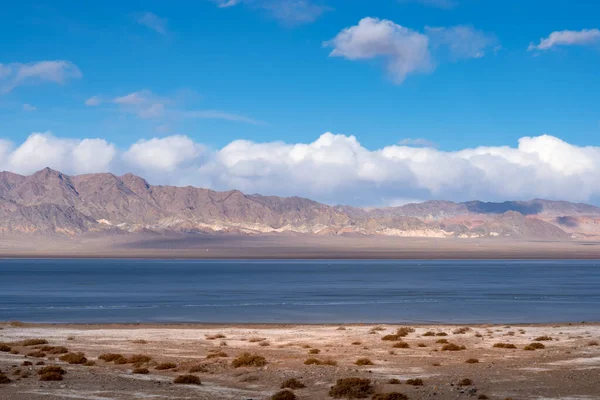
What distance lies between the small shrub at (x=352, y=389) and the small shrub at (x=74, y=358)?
11.4 m

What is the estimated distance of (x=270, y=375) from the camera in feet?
88.0

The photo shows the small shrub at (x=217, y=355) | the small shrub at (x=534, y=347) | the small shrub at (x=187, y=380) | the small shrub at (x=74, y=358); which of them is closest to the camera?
the small shrub at (x=187, y=380)

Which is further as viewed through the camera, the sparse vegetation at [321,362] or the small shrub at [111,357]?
the small shrub at [111,357]

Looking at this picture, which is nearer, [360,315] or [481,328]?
[481,328]

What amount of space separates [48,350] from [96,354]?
214 centimetres

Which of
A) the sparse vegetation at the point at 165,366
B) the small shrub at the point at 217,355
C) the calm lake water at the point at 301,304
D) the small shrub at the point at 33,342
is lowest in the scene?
the calm lake water at the point at 301,304

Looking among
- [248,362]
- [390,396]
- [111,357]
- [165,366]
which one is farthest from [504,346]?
[111,357]

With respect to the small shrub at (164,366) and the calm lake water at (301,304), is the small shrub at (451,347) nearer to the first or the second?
the small shrub at (164,366)

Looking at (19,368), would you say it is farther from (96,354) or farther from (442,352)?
(442,352)

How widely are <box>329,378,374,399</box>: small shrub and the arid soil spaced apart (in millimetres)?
149

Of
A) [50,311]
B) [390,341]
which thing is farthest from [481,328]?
[50,311]

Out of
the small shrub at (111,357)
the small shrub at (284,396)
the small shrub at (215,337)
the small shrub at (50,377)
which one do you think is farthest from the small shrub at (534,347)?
the small shrub at (50,377)

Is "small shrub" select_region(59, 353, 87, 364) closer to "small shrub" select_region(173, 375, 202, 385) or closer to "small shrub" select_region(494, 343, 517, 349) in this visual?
"small shrub" select_region(173, 375, 202, 385)

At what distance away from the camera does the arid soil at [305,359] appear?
23406 millimetres
